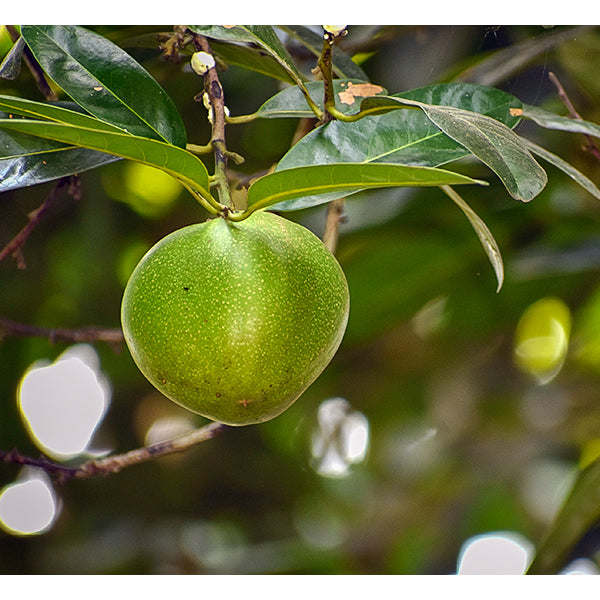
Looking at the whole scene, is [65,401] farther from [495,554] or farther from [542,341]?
[542,341]

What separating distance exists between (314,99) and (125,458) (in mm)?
401

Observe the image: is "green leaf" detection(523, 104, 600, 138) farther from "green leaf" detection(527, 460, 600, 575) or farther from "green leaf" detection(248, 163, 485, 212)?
"green leaf" detection(527, 460, 600, 575)

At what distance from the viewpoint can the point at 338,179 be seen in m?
0.38

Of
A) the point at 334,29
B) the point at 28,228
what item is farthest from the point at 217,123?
the point at 28,228

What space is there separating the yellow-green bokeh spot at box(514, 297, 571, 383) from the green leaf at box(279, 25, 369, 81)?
495mm

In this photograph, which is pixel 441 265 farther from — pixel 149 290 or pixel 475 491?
pixel 149 290

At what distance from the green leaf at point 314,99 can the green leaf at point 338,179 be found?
0.65ft

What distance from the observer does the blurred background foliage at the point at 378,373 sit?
884mm

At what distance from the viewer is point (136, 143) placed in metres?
0.39

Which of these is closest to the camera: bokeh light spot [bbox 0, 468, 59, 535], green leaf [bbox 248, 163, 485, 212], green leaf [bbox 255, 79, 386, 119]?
green leaf [bbox 248, 163, 485, 212]

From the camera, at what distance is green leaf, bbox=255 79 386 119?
23.1 inches

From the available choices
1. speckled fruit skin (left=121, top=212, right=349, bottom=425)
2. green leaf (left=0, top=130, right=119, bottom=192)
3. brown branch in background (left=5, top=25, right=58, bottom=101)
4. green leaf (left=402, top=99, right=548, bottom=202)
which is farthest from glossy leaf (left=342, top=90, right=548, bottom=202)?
brown branch in background (left=5, top=25, right=58, bottom=101)

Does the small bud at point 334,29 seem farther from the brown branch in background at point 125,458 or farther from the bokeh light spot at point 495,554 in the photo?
the bokeh light spot at point 495,554
